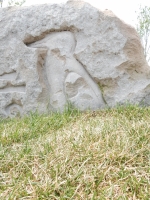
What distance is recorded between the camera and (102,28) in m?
3.67

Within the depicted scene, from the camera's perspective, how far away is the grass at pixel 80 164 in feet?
5.08

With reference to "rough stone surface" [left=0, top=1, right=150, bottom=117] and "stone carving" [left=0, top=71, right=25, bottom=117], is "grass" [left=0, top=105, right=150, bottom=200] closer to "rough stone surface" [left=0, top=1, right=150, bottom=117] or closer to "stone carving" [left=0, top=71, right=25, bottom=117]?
"rough stone surface" [left=0, top=1, right=150, bottom=117]

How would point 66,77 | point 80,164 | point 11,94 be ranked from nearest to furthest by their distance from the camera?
point 80,164, point 66,77, point 11,94

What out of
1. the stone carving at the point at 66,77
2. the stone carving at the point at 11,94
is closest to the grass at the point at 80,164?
the stone carving at the point at 66,77

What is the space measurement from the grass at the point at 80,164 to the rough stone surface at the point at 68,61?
1052 mm

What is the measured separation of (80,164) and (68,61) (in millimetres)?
2142

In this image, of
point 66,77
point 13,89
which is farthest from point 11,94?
point 66,77

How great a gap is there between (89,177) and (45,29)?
8.75 ft

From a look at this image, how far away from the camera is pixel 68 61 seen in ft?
12.4

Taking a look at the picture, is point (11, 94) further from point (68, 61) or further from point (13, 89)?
point (68, 61)

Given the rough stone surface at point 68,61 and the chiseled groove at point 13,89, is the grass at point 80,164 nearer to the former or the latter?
the rough stone surface at point 68,61

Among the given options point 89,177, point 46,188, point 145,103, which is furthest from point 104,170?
point 145,103

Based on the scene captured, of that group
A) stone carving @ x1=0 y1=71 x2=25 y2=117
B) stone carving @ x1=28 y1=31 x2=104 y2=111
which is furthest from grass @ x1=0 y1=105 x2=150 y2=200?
stone carving @ x1=0 y1=71 x2=25 y2=117

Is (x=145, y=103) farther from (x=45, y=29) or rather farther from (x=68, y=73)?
(x=45, y=29)
